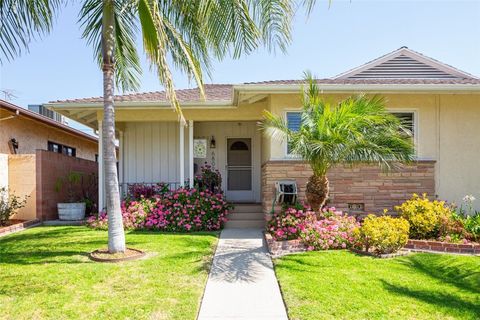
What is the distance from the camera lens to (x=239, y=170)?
1255 cm

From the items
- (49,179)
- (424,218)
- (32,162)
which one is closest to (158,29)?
(424,218)

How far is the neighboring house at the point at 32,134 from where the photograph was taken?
12062 millimetres

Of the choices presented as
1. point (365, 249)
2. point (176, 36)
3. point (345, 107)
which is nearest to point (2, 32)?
point (176, 36)

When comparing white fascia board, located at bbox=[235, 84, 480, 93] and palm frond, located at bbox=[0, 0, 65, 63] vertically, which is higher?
palm frond, located at bbox=[0, 0, 65, 63]

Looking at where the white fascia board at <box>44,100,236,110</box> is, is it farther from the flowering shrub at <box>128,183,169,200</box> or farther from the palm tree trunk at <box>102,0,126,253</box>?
the palm tree trunk at <box>102,0,126,253</box>

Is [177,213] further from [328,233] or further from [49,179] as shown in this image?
[49,179]

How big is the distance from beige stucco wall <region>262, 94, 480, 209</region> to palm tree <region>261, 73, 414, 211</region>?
6.52 ft

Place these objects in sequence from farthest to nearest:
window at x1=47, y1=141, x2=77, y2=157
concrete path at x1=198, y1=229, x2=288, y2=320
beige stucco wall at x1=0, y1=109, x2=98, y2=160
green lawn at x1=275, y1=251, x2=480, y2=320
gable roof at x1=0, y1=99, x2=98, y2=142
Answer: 1. window at x1=47, y1=141, x2=77, y2=157
2. beige stucco wall at x1=0, y1=109, x2=98, y2=160
3. gable roof at x1=0, y1=99, x2=98, y2=142
4. concrete path at x1=198, y1=229, x2=288, y2=320
5. green lawn at x1=275, y1=251, x2=480, y2=320

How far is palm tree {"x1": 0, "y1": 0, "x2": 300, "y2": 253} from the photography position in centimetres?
605

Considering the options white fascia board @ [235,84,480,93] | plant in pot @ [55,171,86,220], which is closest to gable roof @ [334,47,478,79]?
white fascia board @ [235,84,480,93]

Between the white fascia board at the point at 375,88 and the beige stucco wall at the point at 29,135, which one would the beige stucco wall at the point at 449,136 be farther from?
the beige stucco wall at the point at 29,135

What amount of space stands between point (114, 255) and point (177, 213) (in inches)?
127

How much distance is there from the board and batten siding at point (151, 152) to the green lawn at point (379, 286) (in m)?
6.89

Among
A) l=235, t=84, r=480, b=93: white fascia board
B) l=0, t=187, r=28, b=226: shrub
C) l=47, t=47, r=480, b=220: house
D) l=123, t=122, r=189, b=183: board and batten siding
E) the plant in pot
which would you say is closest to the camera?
l=235, t=84, r=480, b=93: white fascia board
